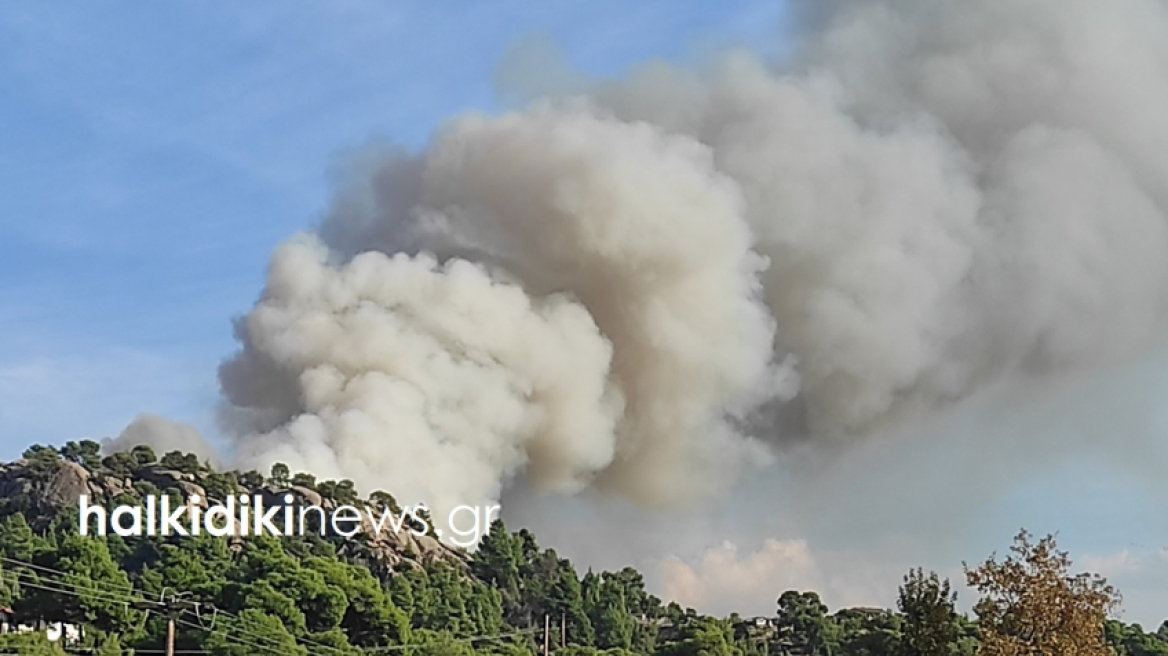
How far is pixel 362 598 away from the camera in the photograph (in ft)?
234

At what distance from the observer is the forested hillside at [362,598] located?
47531 mm

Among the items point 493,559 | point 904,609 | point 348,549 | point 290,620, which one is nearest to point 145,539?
point 348,549

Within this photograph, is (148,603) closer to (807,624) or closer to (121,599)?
(121,599)

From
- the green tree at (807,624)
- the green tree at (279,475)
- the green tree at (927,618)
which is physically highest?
the green tree at (279,475)

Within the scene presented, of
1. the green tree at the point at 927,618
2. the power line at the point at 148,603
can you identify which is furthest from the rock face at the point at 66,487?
the green tree at the point at 927,618

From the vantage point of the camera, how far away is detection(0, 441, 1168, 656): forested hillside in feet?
156

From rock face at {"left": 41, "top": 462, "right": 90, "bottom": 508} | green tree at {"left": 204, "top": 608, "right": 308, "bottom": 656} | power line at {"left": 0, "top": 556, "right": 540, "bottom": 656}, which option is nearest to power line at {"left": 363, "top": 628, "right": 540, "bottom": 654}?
power line at {"left": 0, "top": 556, "right": 540, "bottom": 656}

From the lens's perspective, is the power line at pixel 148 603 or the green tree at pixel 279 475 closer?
the power line at pixel 148 603

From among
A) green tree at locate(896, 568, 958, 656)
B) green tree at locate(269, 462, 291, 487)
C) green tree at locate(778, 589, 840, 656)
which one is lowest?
green tree at locate(896, 568, 958, 656)

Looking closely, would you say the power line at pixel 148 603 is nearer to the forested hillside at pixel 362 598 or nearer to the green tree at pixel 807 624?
the forested hillside at pixel 362 598

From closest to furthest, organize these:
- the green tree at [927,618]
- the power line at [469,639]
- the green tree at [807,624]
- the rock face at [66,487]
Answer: the green tree at [927,618]
the power line at [469,639]
the green tree at [807,624]
the rock face at [66,487]

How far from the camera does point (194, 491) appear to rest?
120625 mm

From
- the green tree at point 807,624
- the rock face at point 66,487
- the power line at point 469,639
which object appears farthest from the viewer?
the rock face at point 66,487

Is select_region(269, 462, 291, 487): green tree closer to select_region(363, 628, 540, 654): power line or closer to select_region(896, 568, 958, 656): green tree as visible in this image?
select_region(363, 628, 540, 654): power line
